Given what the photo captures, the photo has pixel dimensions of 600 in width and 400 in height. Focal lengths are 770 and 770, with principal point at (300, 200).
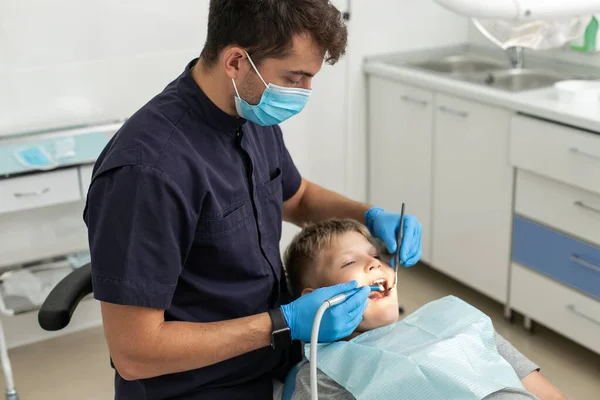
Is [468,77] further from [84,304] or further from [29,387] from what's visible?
[29,387]

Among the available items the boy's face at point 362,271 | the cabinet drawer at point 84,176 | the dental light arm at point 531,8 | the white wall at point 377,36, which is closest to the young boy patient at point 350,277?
the boy's face at point 362,271

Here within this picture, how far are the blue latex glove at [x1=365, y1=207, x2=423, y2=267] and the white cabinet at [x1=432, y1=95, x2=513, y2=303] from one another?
1074 millimetres

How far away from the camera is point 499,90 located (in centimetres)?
276

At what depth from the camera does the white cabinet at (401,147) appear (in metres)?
3.12

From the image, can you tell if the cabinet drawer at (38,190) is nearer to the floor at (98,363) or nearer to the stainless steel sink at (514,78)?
the floor at (98,363)

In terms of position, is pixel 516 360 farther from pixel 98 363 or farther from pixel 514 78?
pixel 514 78

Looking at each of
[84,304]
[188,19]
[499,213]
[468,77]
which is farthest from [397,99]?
[84,304]

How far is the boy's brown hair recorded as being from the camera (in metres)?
1.78

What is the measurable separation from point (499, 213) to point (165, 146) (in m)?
1.76

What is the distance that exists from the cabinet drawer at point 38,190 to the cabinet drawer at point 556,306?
161 cm

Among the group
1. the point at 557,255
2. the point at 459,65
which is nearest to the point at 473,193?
the point at 557,255

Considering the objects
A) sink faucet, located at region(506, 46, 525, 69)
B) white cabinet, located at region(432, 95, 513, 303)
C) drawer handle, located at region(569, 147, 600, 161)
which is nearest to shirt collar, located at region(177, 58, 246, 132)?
drawer handle, located at region(569, 147, 600, 161)

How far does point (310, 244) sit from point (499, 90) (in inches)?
50.8

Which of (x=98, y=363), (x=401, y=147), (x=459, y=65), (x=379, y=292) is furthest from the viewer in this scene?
(x=459, y=65)
